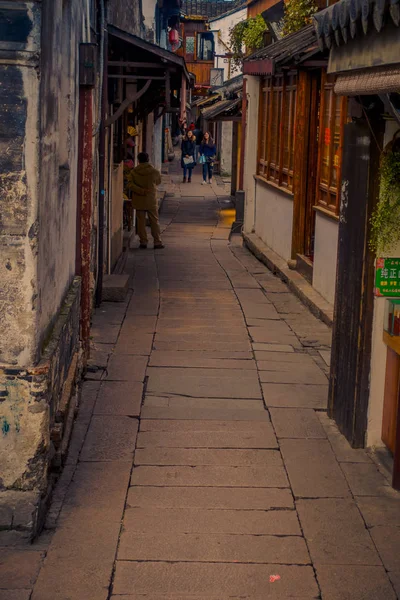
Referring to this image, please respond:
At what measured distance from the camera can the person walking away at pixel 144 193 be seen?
60.0 ft

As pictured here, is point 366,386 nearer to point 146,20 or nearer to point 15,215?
point 15,215

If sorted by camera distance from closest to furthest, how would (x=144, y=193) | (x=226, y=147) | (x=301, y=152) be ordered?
1. (x=301, y=152)
2. (x=144, y=193)
3. (x=226, y=147)

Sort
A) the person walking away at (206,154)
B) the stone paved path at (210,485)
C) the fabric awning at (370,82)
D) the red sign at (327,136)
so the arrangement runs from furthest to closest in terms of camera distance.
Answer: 1. the person walking away at (206,154)
2. the red sign at (327,136)
3. the fabric awning at (370,82)
4. the stone paved path at (210,485)

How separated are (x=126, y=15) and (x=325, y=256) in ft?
24.5

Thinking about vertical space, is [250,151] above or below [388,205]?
below

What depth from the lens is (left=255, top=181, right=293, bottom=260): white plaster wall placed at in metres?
15.9

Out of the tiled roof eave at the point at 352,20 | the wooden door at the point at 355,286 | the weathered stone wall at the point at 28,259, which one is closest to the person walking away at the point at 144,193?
the wooden door at the point at 355,286

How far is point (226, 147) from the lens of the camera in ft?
128

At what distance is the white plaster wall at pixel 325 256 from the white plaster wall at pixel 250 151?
261 inches

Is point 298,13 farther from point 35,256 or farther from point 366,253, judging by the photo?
point 35,256

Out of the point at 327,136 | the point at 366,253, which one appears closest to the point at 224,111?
the point at 327,136

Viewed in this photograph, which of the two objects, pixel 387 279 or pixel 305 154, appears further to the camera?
pixel 305 154

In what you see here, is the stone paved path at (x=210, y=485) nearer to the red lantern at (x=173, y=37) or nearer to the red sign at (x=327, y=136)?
the red sign at (x=327, y=136)

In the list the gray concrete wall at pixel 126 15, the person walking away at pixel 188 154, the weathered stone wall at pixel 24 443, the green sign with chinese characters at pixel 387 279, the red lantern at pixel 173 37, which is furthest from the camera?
the red lantern at pixel 173 37
